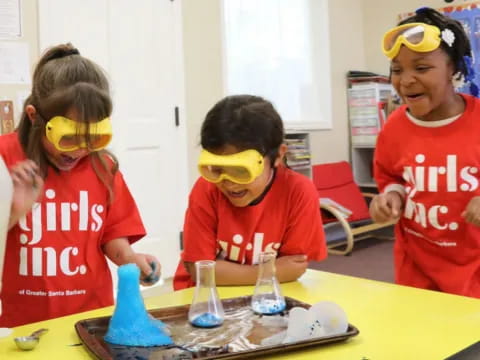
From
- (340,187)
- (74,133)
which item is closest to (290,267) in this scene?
(74,133)

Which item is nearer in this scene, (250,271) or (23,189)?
(23,189)

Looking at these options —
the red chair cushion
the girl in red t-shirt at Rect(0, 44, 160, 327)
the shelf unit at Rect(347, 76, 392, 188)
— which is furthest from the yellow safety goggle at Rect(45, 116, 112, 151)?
the shelf unit at Rect(347, 76, 392, 188)

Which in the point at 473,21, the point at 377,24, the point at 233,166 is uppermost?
the point at 377,24

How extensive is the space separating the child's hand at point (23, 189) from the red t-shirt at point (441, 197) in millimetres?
1063

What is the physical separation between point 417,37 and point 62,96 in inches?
39.5

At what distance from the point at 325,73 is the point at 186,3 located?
6.43 feet

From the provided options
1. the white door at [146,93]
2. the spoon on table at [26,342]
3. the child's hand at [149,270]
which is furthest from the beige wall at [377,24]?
the spoon on table at [26,342]

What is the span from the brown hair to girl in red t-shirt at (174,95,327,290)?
277 millimetres

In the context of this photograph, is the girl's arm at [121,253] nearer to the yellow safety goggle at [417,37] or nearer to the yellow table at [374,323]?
the yellow table at [374,323]

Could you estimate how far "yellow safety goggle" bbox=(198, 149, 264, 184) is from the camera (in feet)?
4.71

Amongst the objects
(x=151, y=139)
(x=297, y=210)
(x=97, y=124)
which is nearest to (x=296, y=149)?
(x=151, y=139)

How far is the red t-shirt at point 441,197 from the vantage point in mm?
1684

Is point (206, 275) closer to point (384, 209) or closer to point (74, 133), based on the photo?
point (74, 133)

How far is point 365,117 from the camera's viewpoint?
5.92 meters
